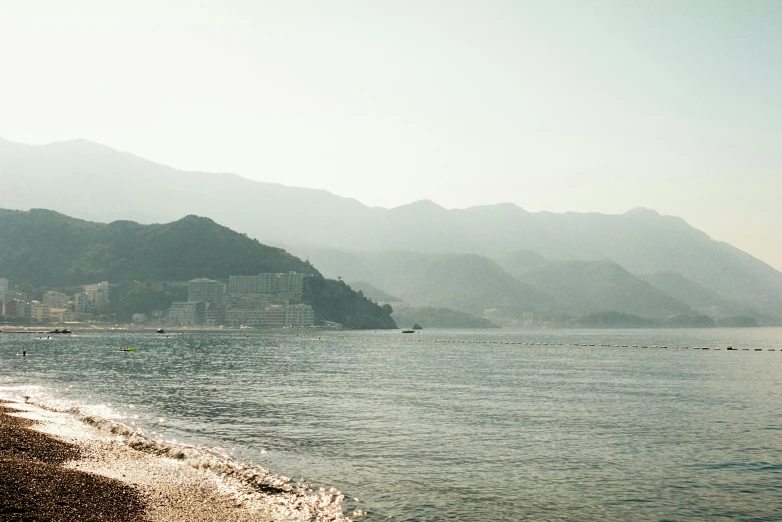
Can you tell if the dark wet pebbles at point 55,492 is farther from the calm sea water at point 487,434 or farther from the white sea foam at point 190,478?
the calm sea water at point 487,434

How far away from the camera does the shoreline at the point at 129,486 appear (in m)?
20.9

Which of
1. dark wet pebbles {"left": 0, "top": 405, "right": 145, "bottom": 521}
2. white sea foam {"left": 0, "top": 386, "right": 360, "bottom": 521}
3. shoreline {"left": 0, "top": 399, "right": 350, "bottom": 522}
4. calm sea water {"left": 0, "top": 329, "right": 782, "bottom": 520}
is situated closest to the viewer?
dark wet pebbles {"left": 0, "top": 405, "right": 145, "bottom": 521}

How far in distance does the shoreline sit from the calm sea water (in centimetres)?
254

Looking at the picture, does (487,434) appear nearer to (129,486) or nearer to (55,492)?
(129,486)

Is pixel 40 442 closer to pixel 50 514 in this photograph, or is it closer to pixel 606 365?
pixel 50 514

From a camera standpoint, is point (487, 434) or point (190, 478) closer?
point (190, 478)

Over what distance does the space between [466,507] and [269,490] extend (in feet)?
28.1

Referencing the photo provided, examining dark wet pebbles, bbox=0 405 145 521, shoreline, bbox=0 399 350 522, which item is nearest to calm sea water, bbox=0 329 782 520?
shoreline, bbox=0 399 350 522

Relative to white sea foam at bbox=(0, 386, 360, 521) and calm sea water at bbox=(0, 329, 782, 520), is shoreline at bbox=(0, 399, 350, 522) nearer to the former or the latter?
white sea foam at bbox=(0, 386, 360, 521)

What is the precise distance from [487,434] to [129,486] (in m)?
24.5

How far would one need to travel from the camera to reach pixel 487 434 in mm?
41719

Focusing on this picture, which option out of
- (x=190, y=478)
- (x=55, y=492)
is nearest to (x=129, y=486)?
(x=55, y=492)

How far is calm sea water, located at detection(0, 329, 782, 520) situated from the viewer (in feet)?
86.6

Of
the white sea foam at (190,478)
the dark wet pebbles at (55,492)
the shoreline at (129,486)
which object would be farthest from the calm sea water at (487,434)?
the dark wet pebbles at (55,492)
